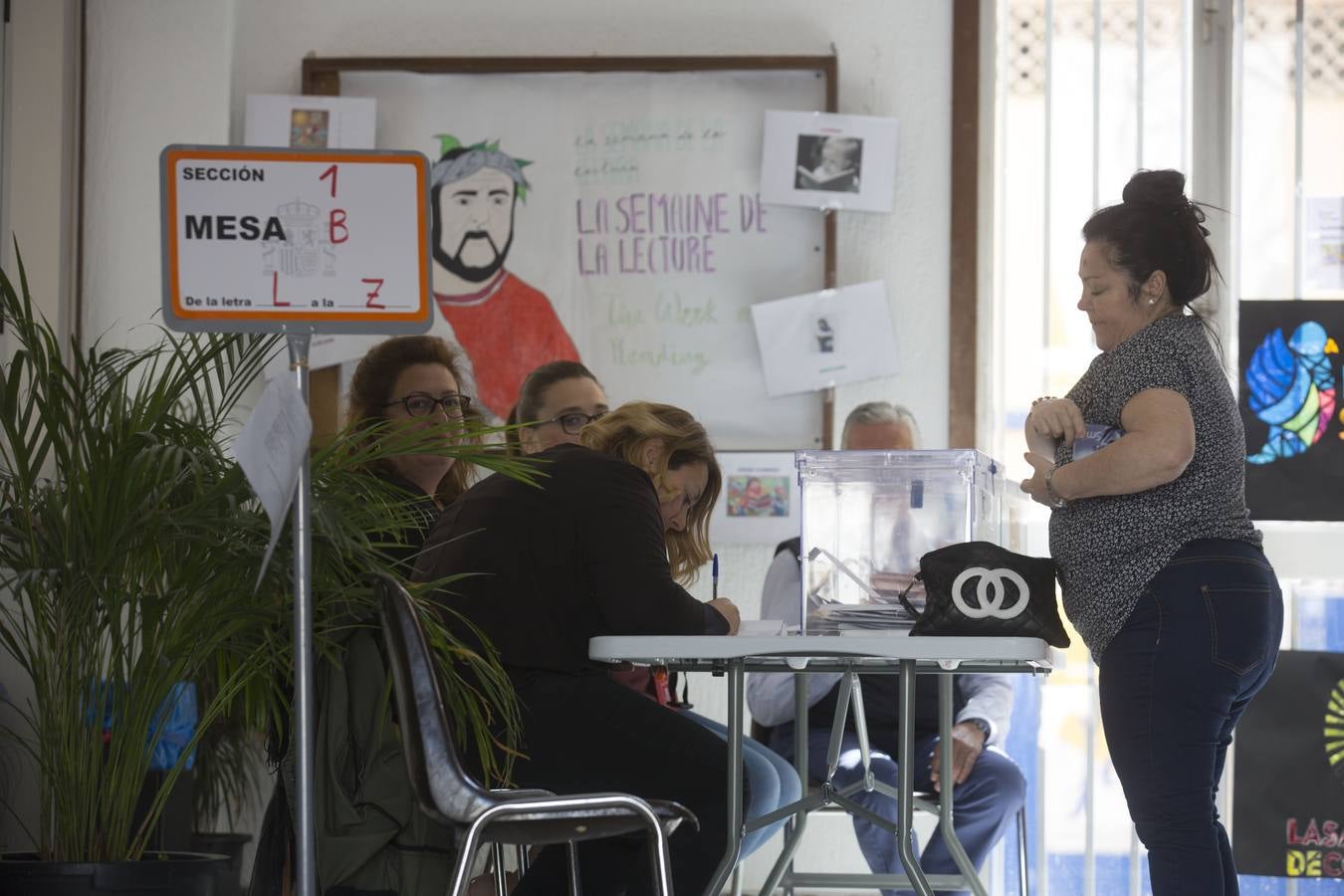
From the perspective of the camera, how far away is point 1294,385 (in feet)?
12.6

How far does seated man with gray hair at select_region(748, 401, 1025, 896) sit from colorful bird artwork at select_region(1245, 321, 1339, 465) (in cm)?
103

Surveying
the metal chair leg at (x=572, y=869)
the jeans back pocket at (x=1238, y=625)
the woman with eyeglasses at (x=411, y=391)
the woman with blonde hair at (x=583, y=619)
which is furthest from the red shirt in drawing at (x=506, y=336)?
the jeans back pocket at (x=1238, y=625)

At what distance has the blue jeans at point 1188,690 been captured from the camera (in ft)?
7.08

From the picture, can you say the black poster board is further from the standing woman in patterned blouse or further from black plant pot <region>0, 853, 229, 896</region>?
black plant pot <region>0, 853, 229, 896</region>

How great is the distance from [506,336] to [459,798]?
82.1 inches

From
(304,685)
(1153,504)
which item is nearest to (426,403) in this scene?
(304,685)

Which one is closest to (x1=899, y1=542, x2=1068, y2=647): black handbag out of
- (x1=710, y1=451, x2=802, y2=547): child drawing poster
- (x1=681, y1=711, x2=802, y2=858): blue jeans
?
(x1=681, y1=711, x2=802, y2=858): blue jeans

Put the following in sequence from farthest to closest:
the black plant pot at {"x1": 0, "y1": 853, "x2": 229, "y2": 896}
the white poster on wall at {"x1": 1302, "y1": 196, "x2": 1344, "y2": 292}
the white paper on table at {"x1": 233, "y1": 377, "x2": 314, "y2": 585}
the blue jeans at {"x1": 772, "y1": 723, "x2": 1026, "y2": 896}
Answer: the white poster on wall at {"x1": 1302, "y1": 196, "x2": 1344, "y2": 292}, the blue jeans at {"x1": 772, "y1": 723, "x2": 1026, "y2": 896}, the black plant pot at {"x1": 0, "y1": 853, "x2": 229, "y2": 896}, the white paper on table at {"x1": 233, "y1": 377, "x2": 314, "y2": 585}

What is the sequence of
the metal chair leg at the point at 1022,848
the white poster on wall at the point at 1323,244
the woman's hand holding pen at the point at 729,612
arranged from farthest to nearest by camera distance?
the white poster on wall at the point at 1323,244 < the metal chair leg at the point at 1022,848 < the woman's hand holding pen at the point at 729,612

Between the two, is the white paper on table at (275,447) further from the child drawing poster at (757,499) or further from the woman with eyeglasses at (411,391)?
the child drawing poster at (757,499)

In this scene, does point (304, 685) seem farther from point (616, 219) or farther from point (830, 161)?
point (830, 161)

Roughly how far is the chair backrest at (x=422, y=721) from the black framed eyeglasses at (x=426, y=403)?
0.98m

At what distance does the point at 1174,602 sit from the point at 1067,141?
197cm

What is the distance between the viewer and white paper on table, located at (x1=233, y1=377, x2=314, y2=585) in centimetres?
168
